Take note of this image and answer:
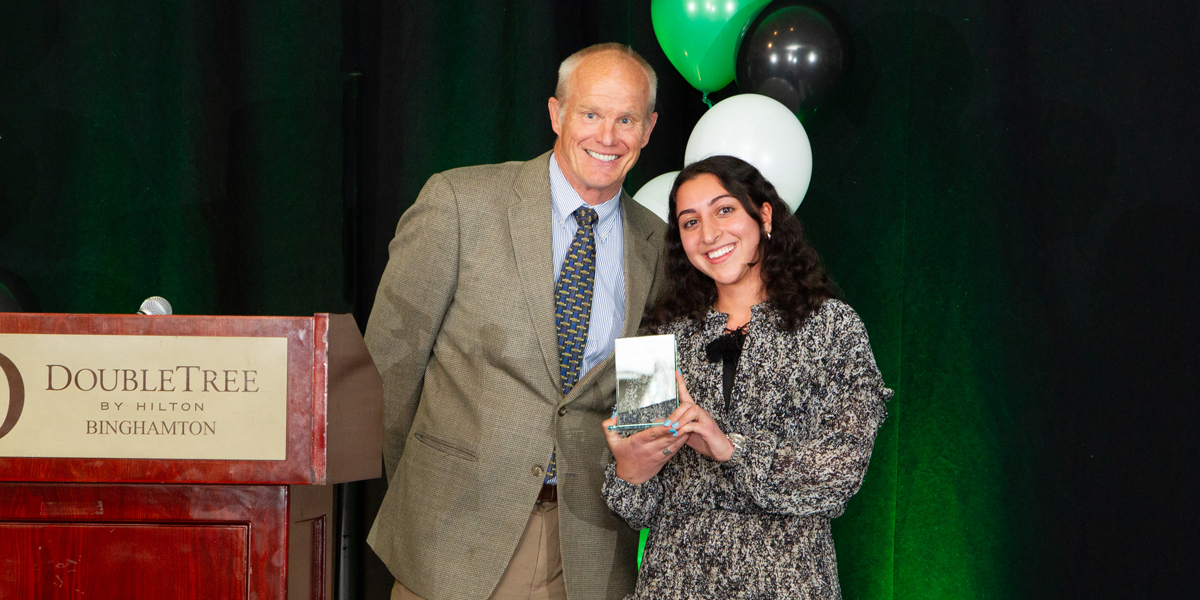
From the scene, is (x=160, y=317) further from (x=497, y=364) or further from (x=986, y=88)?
(x=986, y=88)

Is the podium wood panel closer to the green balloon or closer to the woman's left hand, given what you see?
the woman's left hand

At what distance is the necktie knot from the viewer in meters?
1.83

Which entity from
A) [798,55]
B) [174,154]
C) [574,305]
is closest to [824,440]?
[574,305]

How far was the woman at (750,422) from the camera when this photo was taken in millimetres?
1448

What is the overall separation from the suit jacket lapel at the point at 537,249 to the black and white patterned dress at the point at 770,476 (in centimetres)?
25

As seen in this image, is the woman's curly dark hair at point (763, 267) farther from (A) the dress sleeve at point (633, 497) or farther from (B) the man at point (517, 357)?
(A) the dress sleeve at point (633, 497)

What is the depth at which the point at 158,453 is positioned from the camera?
854mm

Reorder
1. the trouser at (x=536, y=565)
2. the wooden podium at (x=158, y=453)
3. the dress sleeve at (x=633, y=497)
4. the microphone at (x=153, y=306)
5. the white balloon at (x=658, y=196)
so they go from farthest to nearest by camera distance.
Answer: the white balloon at (x=658, y=196), the trouser at (x=536, y=565), the dress sleeve at (x=633, y=497), the microphone at (x=153, y=306), the wooden podium at (x=158, y=453)

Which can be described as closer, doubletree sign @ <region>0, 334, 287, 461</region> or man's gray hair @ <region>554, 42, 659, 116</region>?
doubletree sign @ <region>0, 334, 287, 461</region>

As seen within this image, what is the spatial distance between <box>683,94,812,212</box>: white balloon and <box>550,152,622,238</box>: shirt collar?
0.45 metres

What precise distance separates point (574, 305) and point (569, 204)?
0.22 m

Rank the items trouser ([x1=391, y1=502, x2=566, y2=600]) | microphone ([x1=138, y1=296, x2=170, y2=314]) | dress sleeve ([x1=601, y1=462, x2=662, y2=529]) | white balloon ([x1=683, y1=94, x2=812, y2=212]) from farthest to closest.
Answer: white balloon ([x1=683, y1=94, x2=812, y2=212])
trouser ([x1=391, y1=502, x2=566, y2=600])
dress sleeve ([x1=601, y1=462, x2=662, y2=529])
microphone ([x1=138, y1=296, x2=170, y2=314])

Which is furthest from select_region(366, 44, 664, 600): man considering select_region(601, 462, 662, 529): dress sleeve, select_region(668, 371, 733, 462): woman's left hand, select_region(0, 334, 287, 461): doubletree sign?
select_region(0, 334, 287, 461): doubletree sign

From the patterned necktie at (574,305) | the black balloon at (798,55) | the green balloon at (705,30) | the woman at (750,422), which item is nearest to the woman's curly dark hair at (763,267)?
the woman at (750,422)
